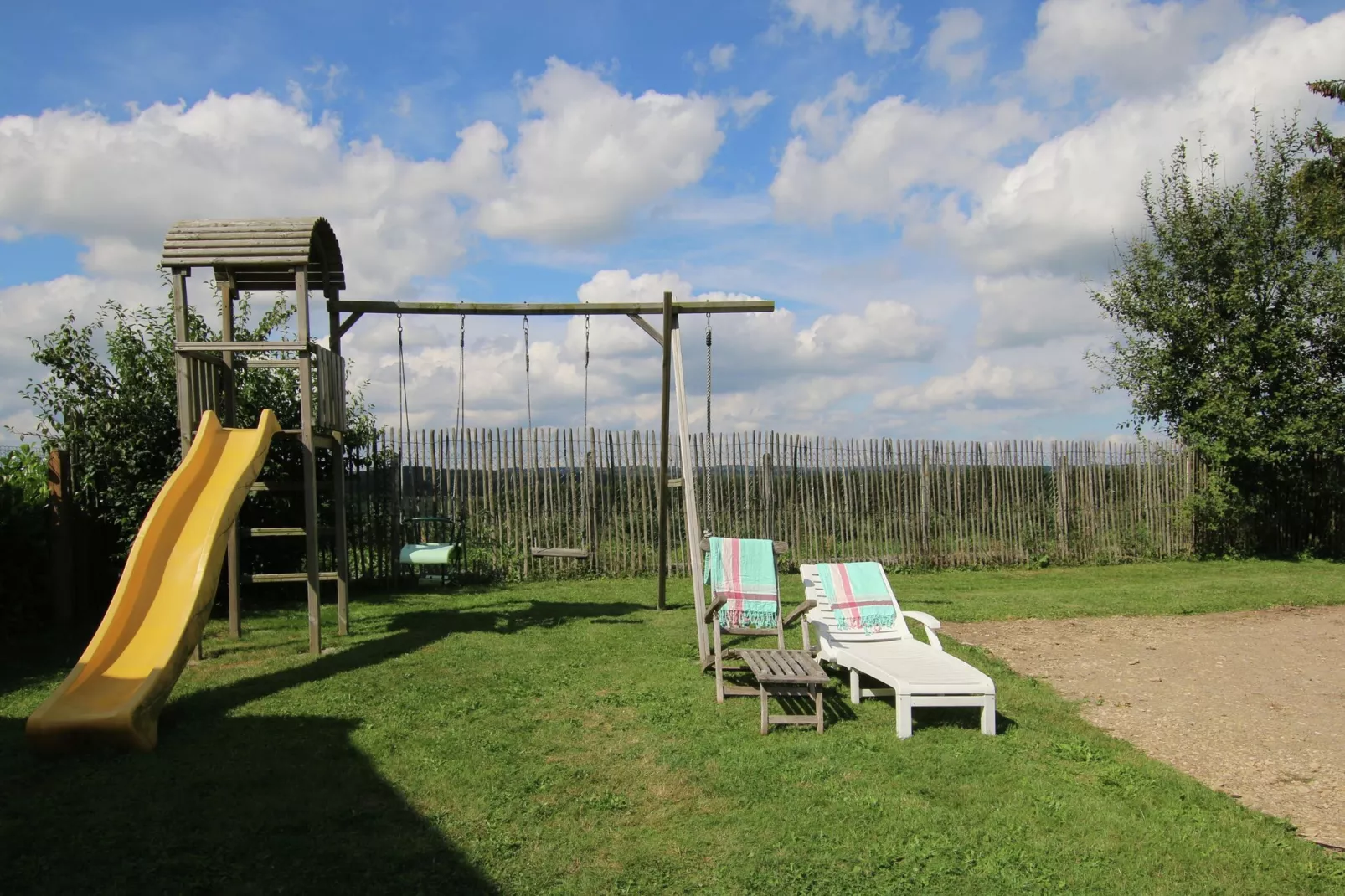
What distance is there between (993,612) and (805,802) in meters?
6.19

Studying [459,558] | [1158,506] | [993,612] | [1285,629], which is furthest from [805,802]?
[1158,506]

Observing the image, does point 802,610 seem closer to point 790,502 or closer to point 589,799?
point 589,799

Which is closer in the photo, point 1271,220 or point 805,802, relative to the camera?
point 805,802

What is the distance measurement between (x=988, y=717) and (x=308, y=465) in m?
5.89

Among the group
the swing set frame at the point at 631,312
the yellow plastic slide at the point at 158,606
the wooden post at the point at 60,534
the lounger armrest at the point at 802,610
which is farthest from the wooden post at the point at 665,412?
the wooden post at the point at 60,534

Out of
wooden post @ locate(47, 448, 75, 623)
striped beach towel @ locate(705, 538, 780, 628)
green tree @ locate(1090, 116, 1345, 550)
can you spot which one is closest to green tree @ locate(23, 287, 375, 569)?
wooden post @ locate(47, 448, 75, 623)

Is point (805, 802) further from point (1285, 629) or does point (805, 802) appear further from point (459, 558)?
point (459, 558)

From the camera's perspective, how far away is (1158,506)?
603 inches

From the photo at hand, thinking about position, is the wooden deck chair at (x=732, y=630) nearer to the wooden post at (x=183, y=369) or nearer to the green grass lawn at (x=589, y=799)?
the green grass lawn at (x=589, y=799)

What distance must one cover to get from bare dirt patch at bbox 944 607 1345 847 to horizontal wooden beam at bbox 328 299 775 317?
392 centimetres

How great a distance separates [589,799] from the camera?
438cm

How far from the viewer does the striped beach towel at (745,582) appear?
715 centimetres

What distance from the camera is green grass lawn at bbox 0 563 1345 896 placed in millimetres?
3561

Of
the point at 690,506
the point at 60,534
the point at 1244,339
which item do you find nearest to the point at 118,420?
the point at 60,534
